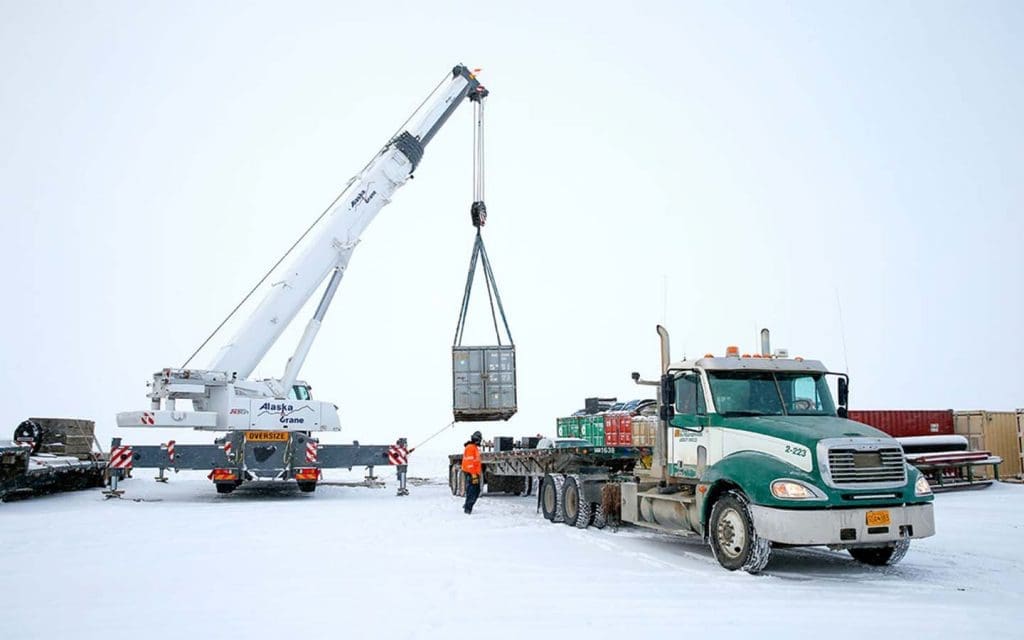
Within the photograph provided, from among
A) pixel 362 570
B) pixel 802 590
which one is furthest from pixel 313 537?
pixel 802 590

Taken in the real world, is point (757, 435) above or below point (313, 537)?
above

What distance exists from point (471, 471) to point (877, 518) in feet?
29.4

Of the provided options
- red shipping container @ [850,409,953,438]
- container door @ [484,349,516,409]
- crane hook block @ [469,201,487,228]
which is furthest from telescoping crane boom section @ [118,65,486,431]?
red shipping container @ [850,409,953,438]

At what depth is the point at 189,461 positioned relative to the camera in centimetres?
1866

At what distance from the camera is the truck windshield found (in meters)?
10.2

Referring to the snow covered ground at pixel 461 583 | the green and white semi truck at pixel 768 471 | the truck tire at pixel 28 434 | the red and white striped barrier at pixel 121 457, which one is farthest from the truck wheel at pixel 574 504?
the truck tire at pixel 28 434

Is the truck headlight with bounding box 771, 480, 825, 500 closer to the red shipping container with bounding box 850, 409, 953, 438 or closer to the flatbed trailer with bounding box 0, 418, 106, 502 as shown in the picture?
the flatbed trailer with bounding box 0, 418, 106, 502

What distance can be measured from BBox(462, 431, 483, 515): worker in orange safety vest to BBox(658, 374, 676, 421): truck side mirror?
6.22 meters

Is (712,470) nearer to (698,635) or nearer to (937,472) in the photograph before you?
(698,635)

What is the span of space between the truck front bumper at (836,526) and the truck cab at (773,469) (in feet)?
0.04

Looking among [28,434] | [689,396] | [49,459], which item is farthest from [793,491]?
[28,434]

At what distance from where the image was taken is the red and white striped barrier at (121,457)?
1928cm

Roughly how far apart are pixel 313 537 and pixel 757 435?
23.1 ft

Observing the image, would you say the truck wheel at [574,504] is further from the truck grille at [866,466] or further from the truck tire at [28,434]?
the truck tire at [28,434]
